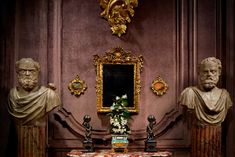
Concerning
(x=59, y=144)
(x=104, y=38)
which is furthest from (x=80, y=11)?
(x=59, y=144)

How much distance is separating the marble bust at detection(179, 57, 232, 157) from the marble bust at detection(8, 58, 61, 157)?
163cm

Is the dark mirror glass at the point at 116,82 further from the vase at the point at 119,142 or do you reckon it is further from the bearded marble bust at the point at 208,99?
the bearded marble bust at the point at 208,99

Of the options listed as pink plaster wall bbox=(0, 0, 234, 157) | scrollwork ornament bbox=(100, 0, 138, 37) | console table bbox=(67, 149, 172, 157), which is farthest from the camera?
scrollwork ornament bbox=(100, 0, 138, 37)

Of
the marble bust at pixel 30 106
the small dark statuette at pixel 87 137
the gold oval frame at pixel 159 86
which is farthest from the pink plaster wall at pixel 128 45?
the marble bust at pixel 30 106

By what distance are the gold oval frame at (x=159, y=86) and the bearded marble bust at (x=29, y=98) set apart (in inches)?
53.4

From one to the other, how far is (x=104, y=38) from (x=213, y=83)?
1542 mm

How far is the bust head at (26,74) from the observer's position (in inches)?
220

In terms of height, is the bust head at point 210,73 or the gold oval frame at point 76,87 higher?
the bust head at point 210,73

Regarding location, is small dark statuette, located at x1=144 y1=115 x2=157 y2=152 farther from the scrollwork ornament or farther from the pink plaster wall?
the scrollwork ornament

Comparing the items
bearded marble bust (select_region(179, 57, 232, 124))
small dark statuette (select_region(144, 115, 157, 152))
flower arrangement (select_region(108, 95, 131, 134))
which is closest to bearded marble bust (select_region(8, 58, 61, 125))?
flower arrangement (select_region(108, 95, 131, 134))

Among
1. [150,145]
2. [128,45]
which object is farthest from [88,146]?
[128,45]

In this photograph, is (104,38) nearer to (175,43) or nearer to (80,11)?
(80,11)

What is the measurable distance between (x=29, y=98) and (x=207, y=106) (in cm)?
209

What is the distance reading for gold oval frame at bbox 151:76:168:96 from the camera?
6281 millimetres
